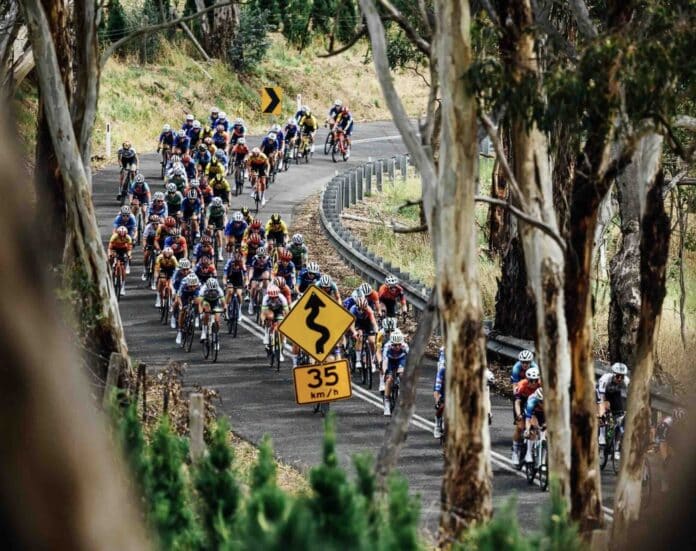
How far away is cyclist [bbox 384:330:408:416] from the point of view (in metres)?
20.7

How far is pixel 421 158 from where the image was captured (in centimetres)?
1366

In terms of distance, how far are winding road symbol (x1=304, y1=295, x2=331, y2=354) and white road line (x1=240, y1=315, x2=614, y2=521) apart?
3.29m

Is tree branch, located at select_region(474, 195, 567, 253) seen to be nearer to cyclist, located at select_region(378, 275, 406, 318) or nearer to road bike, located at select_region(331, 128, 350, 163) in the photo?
cyclist, located at select_region(378, 275, 406, 318)

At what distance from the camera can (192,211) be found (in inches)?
1275

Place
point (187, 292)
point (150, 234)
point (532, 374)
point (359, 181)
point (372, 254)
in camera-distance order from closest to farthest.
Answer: point (532, 374)
point (187, 292)
point (150, 234)
point (372, 254)
point (359, 181)

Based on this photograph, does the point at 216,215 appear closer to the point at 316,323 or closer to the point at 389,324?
the point at 389,324

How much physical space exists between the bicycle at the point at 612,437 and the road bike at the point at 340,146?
30.2 metres

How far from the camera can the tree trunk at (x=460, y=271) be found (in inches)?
520

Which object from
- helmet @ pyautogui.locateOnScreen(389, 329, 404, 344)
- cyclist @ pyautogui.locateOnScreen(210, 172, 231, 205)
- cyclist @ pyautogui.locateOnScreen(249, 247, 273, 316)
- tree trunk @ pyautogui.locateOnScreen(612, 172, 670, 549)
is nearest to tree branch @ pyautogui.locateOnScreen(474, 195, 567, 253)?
tree trunk @ pyautogui.locateOnScreen(612, 172, 670, 549)

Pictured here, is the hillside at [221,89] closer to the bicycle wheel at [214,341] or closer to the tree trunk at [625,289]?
the bicycle wheel at [214,341]

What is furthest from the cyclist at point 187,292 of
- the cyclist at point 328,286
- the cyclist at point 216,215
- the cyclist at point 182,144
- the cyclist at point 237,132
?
the cyclist at point 182,144

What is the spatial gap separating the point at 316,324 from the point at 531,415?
3275mm

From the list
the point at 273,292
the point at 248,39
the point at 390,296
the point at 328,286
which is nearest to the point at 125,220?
the point at 273,292

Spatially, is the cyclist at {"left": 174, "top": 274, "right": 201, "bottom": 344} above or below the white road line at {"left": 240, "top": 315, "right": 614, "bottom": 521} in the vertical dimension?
above
